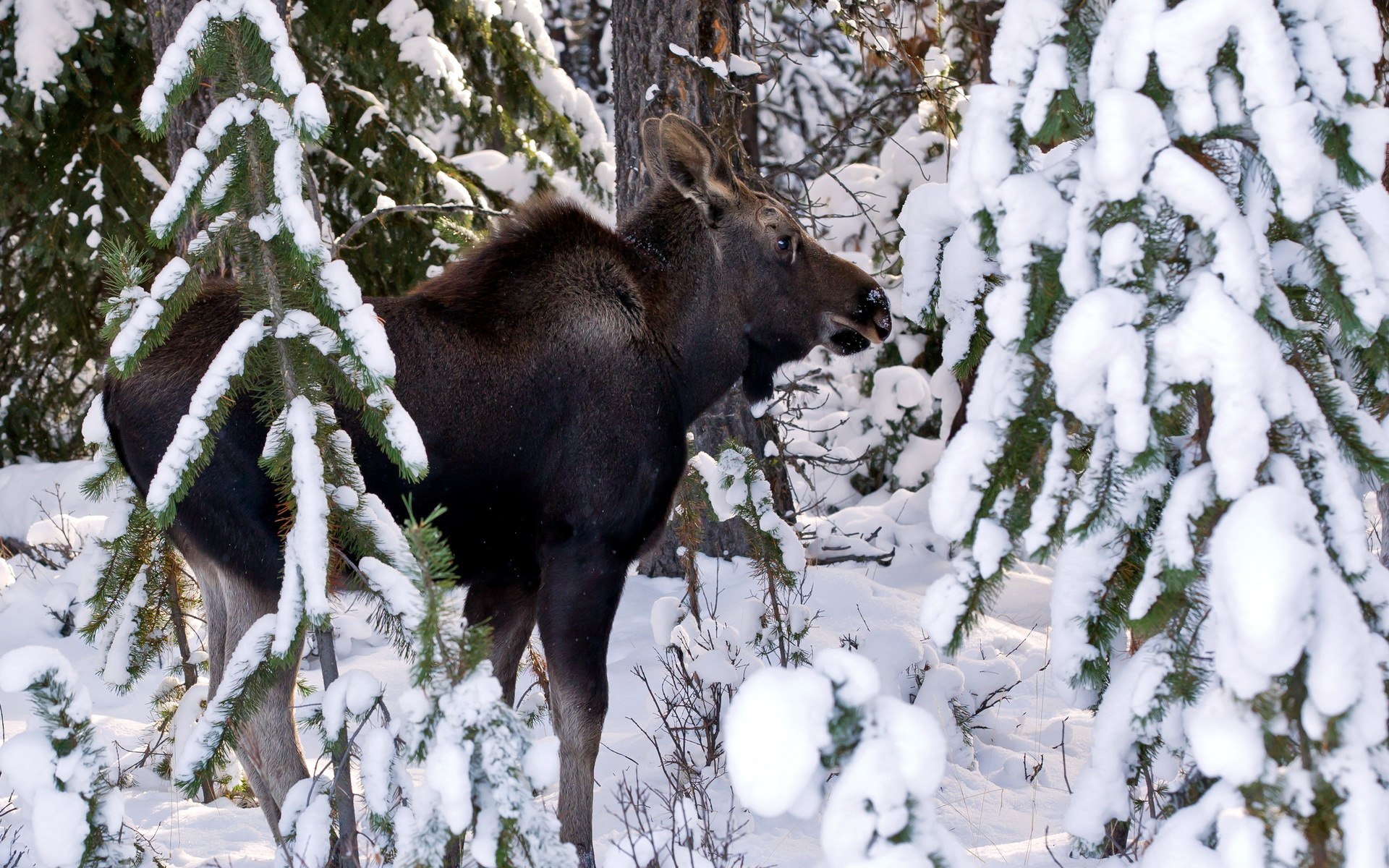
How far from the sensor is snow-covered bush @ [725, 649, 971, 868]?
6.90 feet

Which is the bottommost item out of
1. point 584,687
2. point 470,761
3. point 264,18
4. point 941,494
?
point 470,761

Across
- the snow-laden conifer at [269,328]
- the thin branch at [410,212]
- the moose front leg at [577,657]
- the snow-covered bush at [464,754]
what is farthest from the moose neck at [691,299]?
the snow-covered bush at [464,754]

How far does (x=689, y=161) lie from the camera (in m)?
4.86

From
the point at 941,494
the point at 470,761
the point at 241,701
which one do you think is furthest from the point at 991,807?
the point at 241,701

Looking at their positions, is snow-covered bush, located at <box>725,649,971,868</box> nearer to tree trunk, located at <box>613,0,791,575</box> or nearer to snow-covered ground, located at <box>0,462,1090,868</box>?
snow-covered ground, located at <box>0,462,1090,868</box>

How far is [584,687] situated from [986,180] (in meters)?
2.46

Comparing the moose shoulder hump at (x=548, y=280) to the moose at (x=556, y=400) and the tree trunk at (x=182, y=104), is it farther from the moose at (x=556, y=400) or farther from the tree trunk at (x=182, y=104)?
the tree trunk at (x=182, y=104)

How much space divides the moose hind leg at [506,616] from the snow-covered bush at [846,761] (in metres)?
2.59

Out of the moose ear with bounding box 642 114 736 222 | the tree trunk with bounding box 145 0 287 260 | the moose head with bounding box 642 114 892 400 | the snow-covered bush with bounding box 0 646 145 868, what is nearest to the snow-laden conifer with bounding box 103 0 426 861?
the snow-covered bush with bounding box 0 646 145 868

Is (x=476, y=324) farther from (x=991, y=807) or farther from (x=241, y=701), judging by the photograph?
(x=991, y=807)

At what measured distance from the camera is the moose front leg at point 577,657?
13.6ft

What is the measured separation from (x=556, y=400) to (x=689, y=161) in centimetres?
133

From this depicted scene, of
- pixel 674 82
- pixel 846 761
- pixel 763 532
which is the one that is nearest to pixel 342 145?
pixel 674 82

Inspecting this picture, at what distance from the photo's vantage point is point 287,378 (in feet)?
10.2
